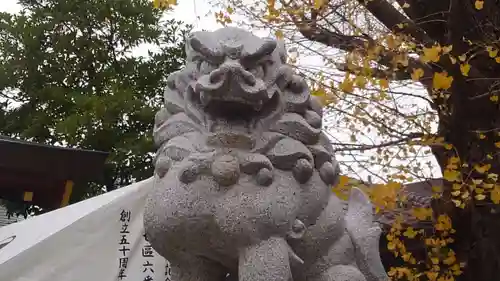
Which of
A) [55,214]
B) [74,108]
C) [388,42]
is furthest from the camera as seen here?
[74,108]

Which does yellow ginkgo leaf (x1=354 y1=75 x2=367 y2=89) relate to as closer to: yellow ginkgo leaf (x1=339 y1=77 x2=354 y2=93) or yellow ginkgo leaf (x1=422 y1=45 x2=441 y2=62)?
yellow ginkgo leaf (x1=339 y1=77 x2=354 y2=93)

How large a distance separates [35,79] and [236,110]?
19.4 feet

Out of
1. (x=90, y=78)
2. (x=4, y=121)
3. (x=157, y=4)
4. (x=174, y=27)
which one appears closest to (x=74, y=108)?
(x=90, y=78)

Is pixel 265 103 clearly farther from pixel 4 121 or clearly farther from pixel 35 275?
pixel 4 121

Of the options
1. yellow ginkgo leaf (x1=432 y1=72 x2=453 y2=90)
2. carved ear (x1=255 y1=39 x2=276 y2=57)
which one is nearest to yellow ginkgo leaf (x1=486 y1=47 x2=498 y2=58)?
yellow ginkgo leaf (x1=432 y1=72 x2=453 y2=90)

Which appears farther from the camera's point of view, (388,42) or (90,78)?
(90,78)

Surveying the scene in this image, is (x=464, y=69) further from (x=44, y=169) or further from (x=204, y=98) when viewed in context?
(x=44, y=169)

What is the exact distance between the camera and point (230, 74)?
165cm

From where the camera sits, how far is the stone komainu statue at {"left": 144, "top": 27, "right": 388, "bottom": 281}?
1.59 metres

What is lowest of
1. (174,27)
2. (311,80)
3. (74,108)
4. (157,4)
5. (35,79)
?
(311,80)

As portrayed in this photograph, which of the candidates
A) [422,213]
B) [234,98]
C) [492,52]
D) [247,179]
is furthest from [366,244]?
[492,52]

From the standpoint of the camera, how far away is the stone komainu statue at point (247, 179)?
5.21ft

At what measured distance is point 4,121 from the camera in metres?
7.12

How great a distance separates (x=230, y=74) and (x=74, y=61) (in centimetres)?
591
